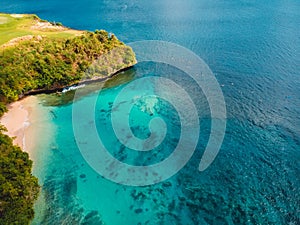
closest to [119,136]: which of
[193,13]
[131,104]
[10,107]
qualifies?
[131,104]

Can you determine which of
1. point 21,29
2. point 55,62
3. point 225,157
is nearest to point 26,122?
point 55,62

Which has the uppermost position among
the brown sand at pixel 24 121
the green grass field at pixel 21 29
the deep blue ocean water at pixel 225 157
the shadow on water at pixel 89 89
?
the green grass field at pixel 21 29

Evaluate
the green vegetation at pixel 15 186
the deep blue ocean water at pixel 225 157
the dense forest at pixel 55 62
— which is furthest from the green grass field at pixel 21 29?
the green vegetation at pixel 15 186

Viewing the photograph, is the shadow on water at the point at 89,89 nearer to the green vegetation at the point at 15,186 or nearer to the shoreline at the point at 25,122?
the shoreline at the point at 25,122

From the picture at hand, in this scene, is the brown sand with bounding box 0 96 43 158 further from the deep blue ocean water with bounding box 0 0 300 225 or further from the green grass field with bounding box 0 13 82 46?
the green grass field with bounding box 0 13 82 46

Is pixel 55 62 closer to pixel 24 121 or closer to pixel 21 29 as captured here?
pixel 24 121

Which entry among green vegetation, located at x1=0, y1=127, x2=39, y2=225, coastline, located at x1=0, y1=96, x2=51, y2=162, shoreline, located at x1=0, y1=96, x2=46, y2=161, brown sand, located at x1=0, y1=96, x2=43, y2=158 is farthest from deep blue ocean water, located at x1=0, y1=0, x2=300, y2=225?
brown sand, located at x1=0, y1=96, x2=43, y2=158
